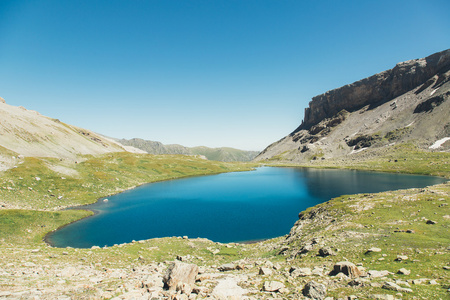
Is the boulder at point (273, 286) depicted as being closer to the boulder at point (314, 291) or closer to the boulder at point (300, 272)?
the boulder at point (314, 291)

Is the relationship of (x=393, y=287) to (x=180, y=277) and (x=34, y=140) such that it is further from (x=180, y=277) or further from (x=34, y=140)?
(x=34, y=140)

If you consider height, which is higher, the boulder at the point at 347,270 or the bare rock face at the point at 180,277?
the boulder at the point at 347,270

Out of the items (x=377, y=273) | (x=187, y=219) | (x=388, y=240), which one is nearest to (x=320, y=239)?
(x=388, y=240)

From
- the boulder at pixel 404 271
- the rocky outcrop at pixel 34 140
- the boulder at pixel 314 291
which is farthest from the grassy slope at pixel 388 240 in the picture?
the rocky outcrop at pixel 34 140

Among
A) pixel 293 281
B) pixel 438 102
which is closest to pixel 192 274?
pixel 293 281

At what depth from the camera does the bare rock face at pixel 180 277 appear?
1378 centimetres

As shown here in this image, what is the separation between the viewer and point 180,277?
1489 cm

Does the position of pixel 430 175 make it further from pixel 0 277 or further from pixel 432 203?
pixel 0 277

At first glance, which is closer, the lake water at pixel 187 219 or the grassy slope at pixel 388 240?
the grassy slope at pixel 388 240

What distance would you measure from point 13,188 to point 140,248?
176 feet

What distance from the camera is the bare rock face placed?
13781 millimetres

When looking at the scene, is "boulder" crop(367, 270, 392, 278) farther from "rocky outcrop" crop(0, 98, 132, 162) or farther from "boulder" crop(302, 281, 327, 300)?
"rocky outcrop" crop(0, 98, 132, 162)

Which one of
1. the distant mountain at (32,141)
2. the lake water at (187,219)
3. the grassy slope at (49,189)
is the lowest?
the lake water at (187,219)

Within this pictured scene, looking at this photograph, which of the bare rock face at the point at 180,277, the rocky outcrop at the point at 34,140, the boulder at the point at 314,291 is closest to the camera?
the boulder at the point at 314,291
